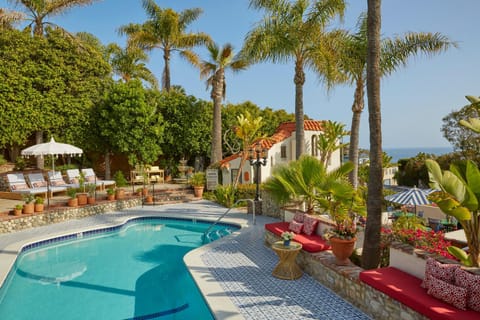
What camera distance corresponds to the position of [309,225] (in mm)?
9555

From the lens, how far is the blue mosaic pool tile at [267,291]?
A: 21.0 feet

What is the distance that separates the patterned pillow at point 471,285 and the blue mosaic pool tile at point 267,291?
1.90 meters

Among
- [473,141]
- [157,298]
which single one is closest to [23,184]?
[157,298]

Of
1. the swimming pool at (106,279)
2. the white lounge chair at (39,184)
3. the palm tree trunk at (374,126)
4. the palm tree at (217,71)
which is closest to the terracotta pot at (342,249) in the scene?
the palm tree trunk at (374,126)

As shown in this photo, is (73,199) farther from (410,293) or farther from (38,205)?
(410,293)

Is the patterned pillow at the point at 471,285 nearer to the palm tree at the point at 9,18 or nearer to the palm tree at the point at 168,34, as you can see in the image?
the palm tree at the point at 168,34

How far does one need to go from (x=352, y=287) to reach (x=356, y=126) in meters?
9.12

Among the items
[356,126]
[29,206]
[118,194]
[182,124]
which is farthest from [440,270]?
[182,124]

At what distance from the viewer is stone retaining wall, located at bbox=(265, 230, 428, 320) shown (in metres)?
5.64

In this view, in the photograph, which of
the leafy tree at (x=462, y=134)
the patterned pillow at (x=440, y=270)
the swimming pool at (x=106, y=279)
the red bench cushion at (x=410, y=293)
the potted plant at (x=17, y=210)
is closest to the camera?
the red bench cushion at (x=410, y=293)

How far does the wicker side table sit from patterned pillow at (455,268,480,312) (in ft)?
12.0

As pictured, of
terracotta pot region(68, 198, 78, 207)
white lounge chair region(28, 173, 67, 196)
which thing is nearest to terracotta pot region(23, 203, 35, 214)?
terracotta pot region(68, 198, 78, 207)

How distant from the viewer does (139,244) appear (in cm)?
1238

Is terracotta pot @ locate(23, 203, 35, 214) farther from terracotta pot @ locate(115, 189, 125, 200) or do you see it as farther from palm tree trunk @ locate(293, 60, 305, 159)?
palm tree trunk @ locate(293, 60, 305, 159)
